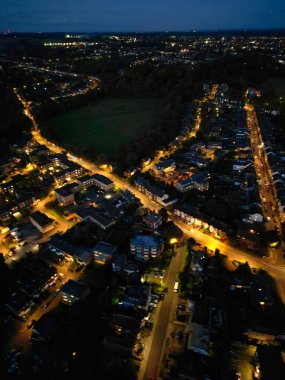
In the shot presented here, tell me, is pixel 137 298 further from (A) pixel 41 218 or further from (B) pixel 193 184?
(B) pixel 193 184

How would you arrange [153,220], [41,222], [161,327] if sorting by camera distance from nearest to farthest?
[161,327] < [153,220] < [41,222]

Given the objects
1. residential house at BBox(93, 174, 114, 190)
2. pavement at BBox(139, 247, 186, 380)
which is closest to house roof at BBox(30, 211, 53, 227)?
residential house at BBox(93, 174, 114, 190)

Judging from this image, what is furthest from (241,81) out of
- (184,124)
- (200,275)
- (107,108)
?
(200,275)

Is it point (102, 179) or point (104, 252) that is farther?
point (102, 179)

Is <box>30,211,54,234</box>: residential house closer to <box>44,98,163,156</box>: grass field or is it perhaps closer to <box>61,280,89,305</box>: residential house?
<box>61,280,89,305</box>: residential house

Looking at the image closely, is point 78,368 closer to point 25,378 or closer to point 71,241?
point 25,378

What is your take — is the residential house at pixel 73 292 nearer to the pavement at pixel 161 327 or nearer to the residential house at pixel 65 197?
the pavement at pixel 161 327

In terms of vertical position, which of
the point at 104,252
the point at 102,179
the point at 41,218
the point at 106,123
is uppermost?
the point at 106,123

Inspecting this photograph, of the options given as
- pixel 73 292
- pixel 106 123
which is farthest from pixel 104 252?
pixel 106 123
